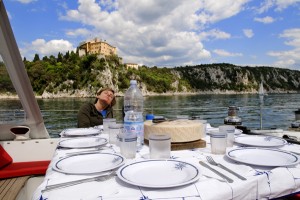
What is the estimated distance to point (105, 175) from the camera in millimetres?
892

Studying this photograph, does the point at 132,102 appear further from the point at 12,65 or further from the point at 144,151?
the point at 12,65

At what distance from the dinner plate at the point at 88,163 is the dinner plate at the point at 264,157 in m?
0.48

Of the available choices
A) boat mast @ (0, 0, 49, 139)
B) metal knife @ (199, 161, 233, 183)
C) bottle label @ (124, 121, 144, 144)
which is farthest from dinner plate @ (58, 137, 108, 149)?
boat mast @ (0, 0, 49, 139)

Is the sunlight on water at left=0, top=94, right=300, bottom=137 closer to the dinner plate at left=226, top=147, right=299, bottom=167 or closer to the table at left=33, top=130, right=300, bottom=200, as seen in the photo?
the dinner plate at left=226, top=147, right=299, bottom=167

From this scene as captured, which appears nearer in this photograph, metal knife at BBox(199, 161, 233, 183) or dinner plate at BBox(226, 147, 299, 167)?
metal knife at BBox(199, 161, 233, 183)

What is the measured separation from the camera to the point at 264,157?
1122 mm

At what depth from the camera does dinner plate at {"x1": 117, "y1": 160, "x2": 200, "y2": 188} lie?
81 cm

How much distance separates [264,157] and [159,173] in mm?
501

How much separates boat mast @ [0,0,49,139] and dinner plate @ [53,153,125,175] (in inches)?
57.4

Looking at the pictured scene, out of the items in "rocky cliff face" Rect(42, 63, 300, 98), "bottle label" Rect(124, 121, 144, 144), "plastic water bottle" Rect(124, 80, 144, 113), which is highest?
"rocky cliff face" Rect(42, 63, 300, 98)

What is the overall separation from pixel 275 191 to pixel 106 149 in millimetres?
834

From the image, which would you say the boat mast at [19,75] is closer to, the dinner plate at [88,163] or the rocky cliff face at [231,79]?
the dinner plate at [88,163]

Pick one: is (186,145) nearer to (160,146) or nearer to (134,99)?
(160,146)

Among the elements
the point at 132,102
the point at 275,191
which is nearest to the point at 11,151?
the point at 132,102
